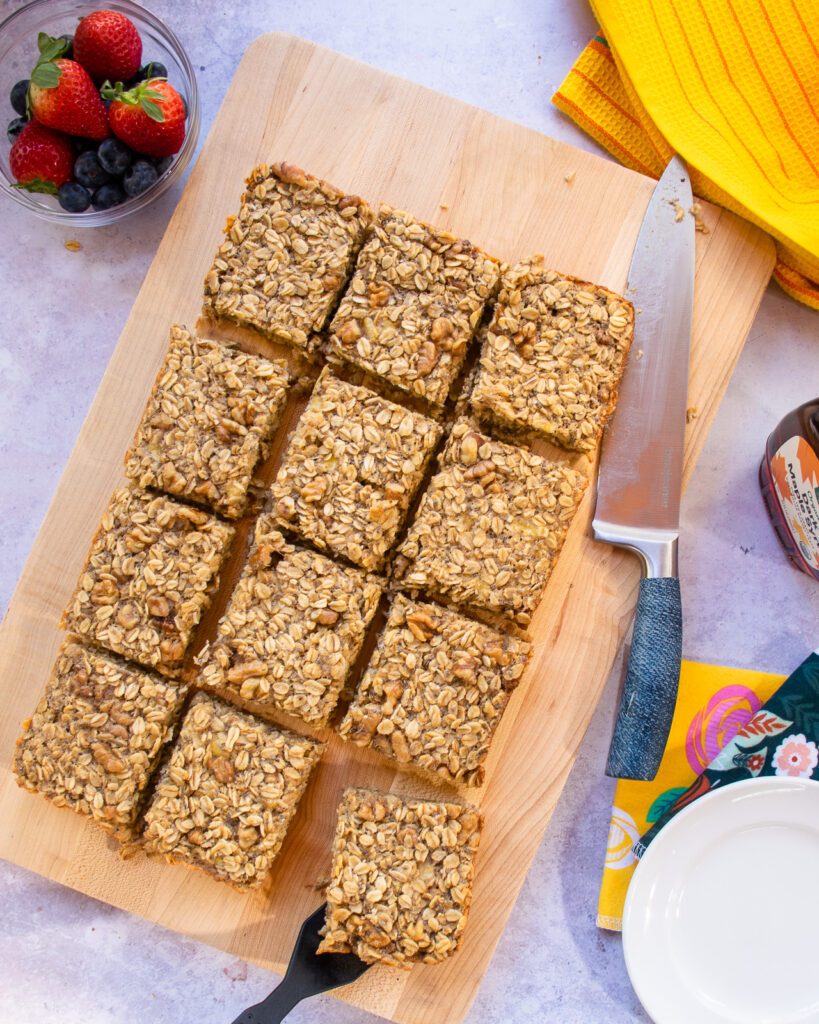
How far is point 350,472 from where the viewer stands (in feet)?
9.64

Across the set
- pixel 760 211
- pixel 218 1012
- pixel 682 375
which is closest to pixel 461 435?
pixel 682 375

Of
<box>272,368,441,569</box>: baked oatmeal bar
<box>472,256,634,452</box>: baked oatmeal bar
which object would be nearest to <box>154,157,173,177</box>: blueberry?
<box>272,368,441,569</box>: baked oatmeal bar

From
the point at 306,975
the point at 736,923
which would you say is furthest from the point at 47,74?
the point at 736,923

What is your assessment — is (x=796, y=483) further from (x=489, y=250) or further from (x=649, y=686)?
(x=489, y=250)

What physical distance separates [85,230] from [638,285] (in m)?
1.98

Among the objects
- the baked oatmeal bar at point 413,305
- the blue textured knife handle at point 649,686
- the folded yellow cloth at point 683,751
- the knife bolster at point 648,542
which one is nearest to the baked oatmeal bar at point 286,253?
the baked oatmeal bar at point 413,305

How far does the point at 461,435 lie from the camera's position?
2.97 m

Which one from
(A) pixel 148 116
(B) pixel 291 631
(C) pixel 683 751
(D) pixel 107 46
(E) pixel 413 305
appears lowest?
(C) pixel 683 751

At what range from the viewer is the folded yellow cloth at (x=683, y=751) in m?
3.28

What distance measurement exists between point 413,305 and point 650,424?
2.87 feet

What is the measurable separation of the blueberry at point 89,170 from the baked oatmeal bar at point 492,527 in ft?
4.75

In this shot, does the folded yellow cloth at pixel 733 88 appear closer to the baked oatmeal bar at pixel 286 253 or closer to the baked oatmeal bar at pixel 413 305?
the baked oatmeal bar at pixel 413 305

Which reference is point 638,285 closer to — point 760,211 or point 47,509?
point 760,211

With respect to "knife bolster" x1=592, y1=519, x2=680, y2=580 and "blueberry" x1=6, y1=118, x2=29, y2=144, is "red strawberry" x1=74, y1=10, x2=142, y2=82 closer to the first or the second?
"blueberry" x1=6, y1=118, x2=29, y2=144
